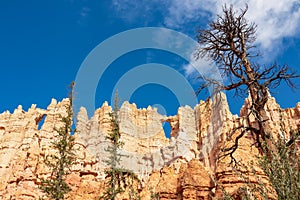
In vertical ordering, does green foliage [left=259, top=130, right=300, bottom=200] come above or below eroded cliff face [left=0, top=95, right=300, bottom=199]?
below

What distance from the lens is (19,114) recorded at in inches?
2640

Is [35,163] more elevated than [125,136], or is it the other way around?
[125,136]

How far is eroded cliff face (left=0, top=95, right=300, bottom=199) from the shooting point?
43.2m

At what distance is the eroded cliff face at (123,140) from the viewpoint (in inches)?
1699

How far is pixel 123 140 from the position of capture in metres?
58.8

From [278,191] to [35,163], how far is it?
156 ft

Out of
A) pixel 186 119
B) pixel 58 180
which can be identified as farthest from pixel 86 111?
pixel 58 180

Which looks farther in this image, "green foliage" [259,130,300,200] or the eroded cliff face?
the eroded cliff face

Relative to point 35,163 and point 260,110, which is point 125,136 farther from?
point 260,110

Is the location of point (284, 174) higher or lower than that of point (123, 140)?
lower

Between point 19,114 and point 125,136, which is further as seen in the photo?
point 19,114

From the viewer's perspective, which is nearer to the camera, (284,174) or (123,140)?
(284,174)

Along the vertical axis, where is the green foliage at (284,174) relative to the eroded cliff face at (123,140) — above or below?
below

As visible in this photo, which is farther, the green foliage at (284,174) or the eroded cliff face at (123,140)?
the eroded cliff face at (123,140)
